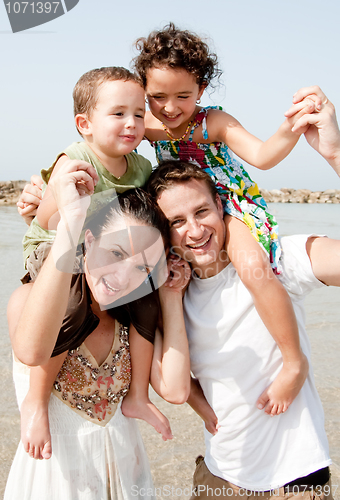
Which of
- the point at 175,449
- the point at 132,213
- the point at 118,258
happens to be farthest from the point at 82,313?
the point at 175,449

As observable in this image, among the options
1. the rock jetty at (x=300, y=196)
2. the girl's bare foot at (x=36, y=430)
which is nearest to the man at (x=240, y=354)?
the girl's bare foot at (x=36, y=430)

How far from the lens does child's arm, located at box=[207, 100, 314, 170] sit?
1998 mm

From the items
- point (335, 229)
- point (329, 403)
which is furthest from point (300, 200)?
point (329, 403)

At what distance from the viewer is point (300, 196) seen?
21562mm

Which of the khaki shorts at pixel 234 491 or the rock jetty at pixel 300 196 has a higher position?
the khaki shorts at pixel 234 491

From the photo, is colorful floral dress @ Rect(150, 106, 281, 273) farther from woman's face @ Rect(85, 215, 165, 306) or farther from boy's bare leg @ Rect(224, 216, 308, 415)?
woman's face @ Rect(85, 215, 165, 306)

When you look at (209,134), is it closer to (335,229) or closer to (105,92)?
(105,92)

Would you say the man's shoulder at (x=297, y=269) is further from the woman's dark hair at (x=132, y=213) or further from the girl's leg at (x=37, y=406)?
the girl's leg at (x=37, y=406)

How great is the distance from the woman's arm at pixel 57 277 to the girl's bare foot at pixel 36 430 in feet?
1.12

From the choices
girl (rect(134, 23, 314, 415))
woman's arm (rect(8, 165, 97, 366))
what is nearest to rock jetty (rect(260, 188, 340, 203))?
girl (rect(134, 23, 314, 415))

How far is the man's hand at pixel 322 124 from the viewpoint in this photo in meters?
1.71

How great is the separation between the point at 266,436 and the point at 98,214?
4.21 feet

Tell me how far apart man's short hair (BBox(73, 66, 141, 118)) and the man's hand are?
876 mm

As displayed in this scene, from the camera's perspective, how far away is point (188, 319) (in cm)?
219
